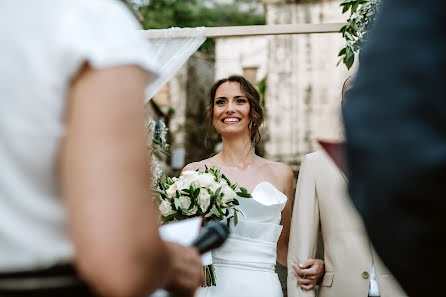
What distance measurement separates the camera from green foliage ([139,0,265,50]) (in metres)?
14.5

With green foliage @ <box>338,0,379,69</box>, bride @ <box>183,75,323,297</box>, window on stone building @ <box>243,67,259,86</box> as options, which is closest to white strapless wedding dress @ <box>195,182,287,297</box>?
bride @ <box>183,75,323,297</box>

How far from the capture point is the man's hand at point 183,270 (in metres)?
1.13

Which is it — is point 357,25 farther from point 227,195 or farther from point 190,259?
point 190,259

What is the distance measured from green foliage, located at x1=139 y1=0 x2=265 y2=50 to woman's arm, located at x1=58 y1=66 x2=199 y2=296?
13.1 meters

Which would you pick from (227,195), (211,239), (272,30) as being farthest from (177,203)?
(211,239)

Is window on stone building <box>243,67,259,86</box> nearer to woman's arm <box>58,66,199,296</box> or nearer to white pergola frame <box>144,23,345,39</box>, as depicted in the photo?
white pergola frame <box>144,23,345,39</box>

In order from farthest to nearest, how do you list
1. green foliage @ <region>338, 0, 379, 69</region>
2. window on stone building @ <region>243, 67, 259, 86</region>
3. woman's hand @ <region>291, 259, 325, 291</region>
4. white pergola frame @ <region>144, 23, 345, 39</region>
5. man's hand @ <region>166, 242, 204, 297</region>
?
window on stone building @ <region>243, 67, 259, 86</region>
white pergola frame @ <region>144, 23, 345, 39</region>
green foliage @ <region>338, 0, 379, 69</region>
woman's hand @ <region>291, 259, 325, 291</region>
man's hand @ <region>166, 242, 204, 297</region>

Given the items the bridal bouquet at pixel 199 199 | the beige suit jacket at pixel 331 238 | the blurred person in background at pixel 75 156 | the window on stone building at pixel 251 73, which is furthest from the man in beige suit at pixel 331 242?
the window on stone building at pixel 251 73

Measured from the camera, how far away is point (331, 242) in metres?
3.66

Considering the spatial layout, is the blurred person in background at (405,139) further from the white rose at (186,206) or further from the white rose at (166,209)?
the white rose at (166,209)

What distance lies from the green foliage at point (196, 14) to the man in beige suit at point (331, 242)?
34.2 feet

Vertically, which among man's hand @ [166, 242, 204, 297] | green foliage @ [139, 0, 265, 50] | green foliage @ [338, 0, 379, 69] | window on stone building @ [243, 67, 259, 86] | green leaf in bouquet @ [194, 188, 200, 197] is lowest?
green leaf in bouquet @ [194, 188, 200, 197]

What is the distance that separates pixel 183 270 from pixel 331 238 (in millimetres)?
2683

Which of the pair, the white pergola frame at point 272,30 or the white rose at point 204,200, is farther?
the white pergola frame at point 272,30
